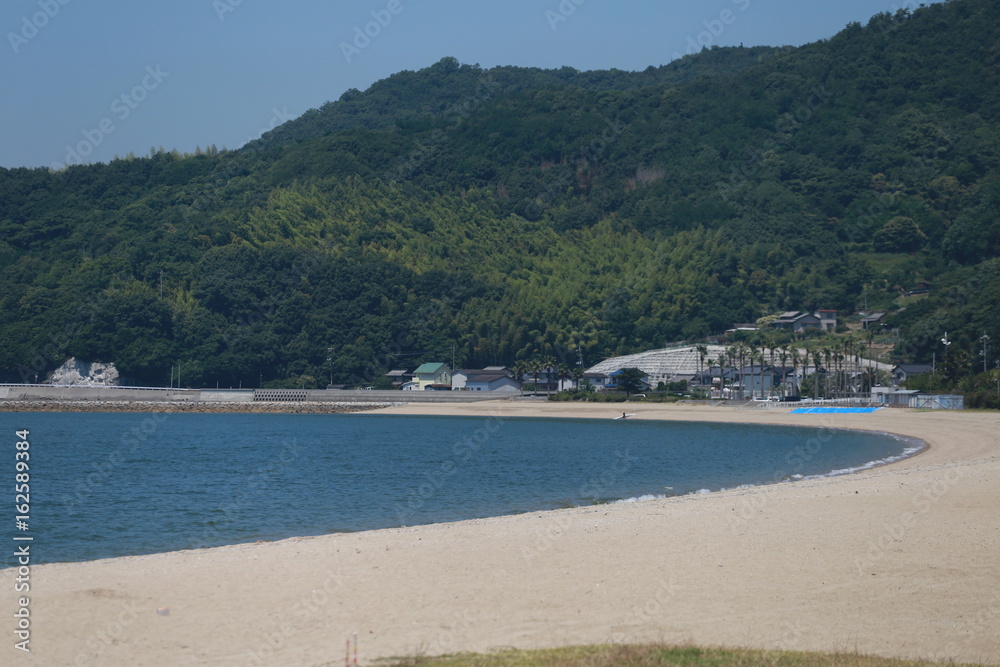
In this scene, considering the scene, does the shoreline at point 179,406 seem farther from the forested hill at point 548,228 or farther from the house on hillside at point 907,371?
the house on hillside at point 907,371

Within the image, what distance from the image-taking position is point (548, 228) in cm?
16262

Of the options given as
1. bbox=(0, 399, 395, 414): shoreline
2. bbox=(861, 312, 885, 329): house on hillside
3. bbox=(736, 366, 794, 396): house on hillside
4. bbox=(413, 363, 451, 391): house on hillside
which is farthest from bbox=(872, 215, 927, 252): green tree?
bbox=(0, 399, 395, 414): shoreline

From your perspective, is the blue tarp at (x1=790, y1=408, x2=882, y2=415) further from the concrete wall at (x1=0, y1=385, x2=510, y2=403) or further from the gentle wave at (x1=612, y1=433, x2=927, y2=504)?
the concrete wall at (x1=0, y1=385, x2=510, y2=403)

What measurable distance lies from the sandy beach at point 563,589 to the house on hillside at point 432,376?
3486 inches

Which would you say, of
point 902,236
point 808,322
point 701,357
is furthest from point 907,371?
point 902,236

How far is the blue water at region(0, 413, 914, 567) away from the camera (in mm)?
22344

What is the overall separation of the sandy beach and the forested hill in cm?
A: 6702

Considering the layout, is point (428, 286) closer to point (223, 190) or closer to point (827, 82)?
point (223, 190)

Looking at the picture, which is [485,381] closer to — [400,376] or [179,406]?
[400,376]

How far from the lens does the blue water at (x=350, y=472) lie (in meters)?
22.3

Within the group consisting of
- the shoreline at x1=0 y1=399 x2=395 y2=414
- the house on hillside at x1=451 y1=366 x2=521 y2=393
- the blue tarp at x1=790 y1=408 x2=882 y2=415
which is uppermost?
the house on hillside at x1=451 y1=366 x2=521 y2=393

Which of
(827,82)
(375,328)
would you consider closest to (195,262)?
(375,328)

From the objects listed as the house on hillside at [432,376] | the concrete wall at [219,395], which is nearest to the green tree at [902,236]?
the concrete wall at [219,395]

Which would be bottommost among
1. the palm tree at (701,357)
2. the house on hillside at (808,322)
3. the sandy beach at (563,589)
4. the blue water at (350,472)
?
the blue water at (350,472)
